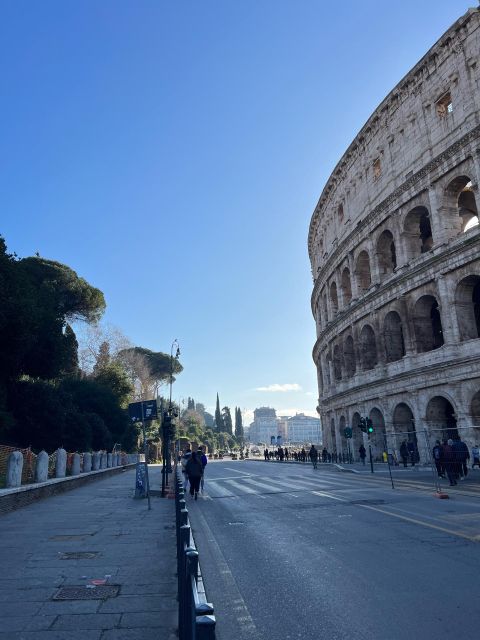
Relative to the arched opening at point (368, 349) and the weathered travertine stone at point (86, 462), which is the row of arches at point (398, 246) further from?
the weathered travertine stone at point (86, 462)

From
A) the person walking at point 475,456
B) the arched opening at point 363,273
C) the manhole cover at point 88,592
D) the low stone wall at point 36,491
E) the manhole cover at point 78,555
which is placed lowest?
the manhole cover at point 88,592

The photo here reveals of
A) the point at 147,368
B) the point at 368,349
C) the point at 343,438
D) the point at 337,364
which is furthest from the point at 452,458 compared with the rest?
the point at 147,368

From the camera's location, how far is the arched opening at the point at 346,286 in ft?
124

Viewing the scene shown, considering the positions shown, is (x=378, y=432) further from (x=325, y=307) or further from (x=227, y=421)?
(x=227, y=421)

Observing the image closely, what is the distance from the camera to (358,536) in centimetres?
796

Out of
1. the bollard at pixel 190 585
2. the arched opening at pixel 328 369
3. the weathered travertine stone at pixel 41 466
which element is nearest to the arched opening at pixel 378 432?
the arched opening at pixel 328 369

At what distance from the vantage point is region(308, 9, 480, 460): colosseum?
2464 cm

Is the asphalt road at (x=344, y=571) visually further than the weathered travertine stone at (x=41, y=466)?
No

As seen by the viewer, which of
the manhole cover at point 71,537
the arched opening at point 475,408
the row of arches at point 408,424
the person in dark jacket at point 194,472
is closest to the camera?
the manhole cover at point 71,537

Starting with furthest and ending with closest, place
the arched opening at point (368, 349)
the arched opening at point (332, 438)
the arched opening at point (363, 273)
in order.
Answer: the arched opening at point (332, 438) < the arched opening at point (363, 273) < the arched opening at point (368, 349)

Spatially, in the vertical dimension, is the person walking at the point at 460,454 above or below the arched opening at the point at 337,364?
below

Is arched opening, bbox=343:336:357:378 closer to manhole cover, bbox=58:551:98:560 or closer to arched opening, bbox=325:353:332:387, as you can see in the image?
arched opening, bbox=325:353:332:387

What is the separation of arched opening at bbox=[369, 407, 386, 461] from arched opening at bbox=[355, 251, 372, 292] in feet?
29.0

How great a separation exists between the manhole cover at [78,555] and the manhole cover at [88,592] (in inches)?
61.4
